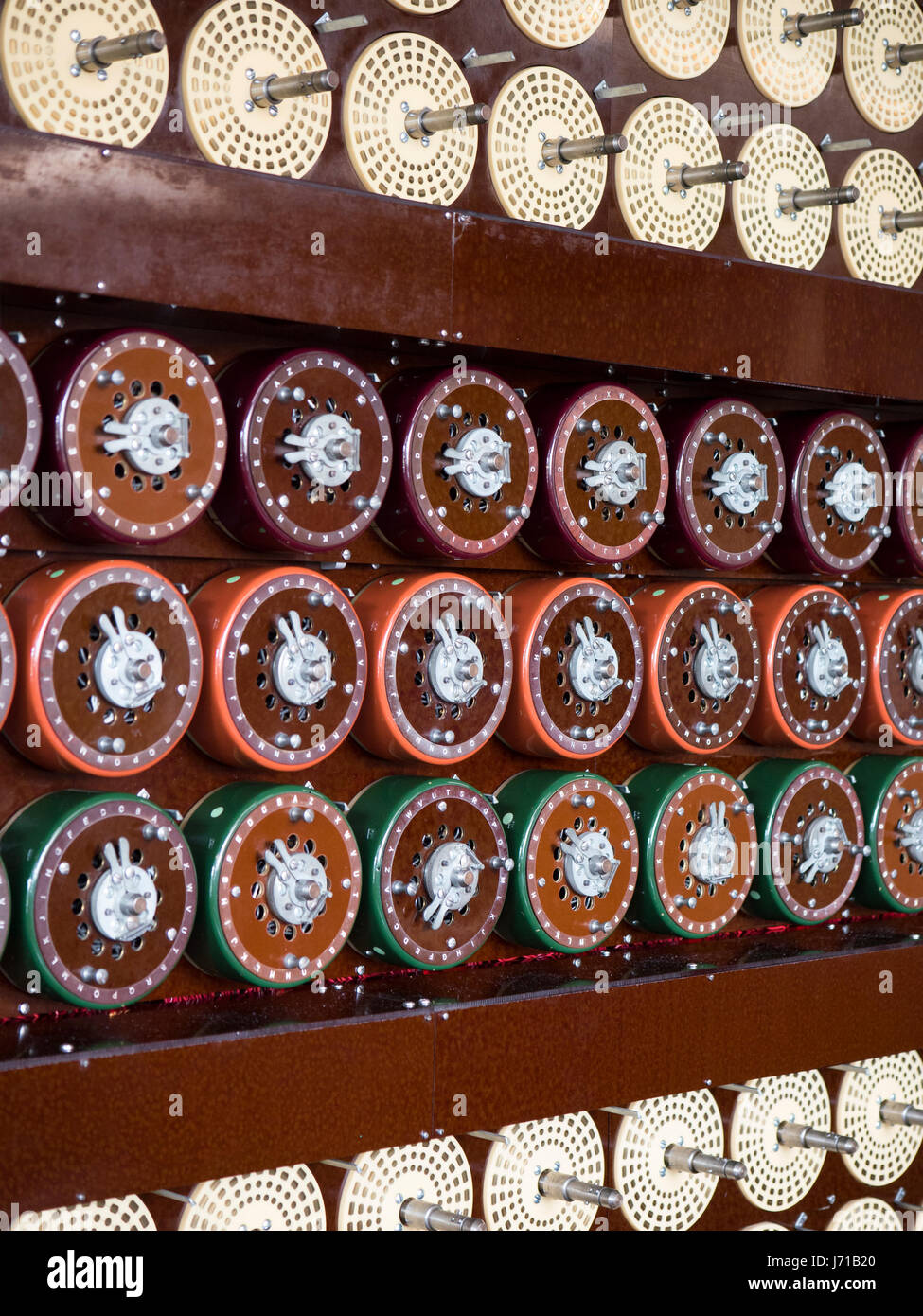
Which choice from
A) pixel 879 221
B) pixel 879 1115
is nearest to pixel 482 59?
pixel 879 221

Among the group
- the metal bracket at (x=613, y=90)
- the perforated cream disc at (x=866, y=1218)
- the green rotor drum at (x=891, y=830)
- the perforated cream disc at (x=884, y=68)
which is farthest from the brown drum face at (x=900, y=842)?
the metal bracket at (x=613, y=90)

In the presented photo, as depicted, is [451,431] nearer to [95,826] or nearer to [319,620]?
[319,620]

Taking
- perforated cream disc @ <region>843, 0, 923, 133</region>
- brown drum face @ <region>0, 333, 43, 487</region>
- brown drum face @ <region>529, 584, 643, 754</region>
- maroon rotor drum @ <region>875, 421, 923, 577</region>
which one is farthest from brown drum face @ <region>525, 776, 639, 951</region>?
perforated cream disc @ <region>843, 0, 923, 133</region>

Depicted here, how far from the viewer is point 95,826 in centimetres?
254

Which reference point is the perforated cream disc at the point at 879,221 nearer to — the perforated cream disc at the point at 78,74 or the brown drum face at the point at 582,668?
the brown drum face at the point at 582,668

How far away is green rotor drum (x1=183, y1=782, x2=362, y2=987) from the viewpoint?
8.79 ft

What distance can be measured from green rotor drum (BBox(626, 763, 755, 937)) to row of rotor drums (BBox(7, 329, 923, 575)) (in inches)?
A: 19.3

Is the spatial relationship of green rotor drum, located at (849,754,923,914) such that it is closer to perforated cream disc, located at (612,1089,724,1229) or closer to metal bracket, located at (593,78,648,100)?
perforated cream disc, located at (612,1089,724,1229)

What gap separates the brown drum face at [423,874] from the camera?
2.90 metres

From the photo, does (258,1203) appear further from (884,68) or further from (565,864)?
(884,68)

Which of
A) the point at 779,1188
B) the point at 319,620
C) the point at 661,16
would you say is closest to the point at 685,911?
the point at 779,1188
